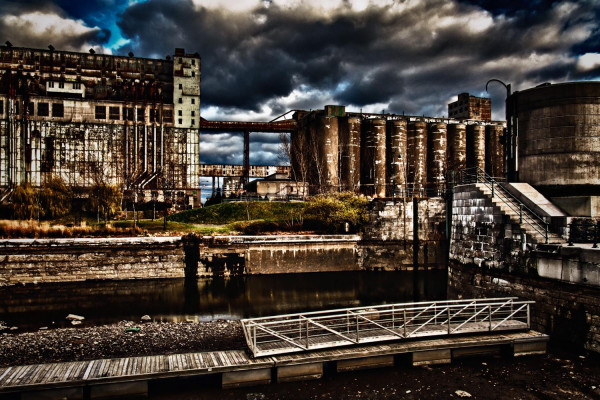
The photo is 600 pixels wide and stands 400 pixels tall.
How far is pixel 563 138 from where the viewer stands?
16.5 m

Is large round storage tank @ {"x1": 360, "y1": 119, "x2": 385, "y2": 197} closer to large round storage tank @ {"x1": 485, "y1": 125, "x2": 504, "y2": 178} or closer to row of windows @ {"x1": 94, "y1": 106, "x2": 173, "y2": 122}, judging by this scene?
large round storage tank @ {"x1": 485, "y1": 125, "x2": 504, "y2": 178}

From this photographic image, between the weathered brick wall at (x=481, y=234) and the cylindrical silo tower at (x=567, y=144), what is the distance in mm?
2948

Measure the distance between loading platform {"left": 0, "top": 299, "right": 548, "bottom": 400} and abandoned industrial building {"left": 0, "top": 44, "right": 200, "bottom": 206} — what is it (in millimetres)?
37755

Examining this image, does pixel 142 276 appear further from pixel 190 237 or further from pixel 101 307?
pixel 101 307

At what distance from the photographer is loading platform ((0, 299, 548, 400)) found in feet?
30.0

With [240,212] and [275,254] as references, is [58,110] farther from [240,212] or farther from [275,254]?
[275,254]

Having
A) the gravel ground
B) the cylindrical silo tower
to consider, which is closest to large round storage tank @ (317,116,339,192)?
the cylindrical silo tower

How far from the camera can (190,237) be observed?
26.5 meters

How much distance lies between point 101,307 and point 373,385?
15.2 m

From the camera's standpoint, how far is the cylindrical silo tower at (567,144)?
16.2 meters

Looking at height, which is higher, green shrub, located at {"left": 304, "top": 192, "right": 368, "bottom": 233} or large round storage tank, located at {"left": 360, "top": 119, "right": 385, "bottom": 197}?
large round storage tank, located at {"left": 360, "top": 119, "right": 385, "bottom": 197}

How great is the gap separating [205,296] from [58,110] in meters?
37.3

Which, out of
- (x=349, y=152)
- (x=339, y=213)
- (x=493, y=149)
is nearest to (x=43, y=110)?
(x=349, y=152)

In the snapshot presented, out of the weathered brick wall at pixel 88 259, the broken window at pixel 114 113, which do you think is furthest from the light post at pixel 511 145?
the broken window at pixel 114 113
